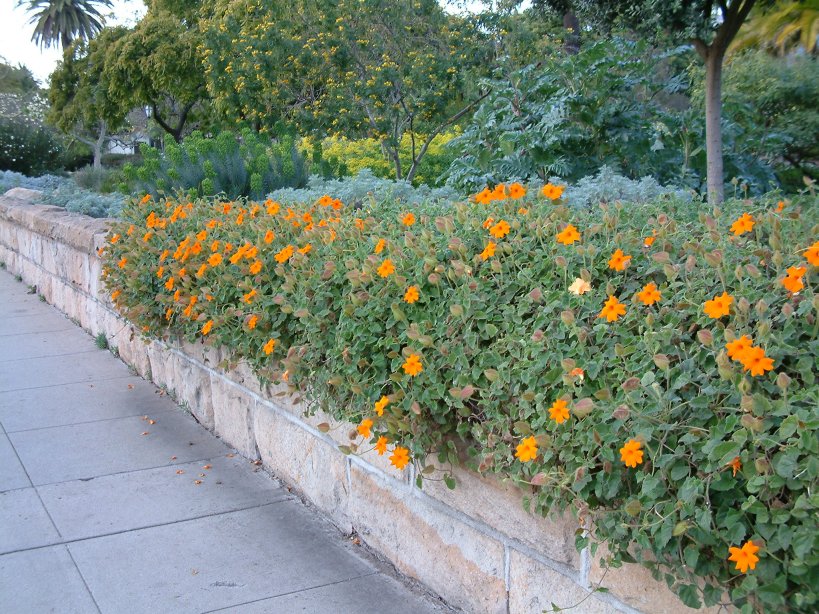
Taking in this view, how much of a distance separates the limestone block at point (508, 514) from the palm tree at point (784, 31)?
54.2 feet

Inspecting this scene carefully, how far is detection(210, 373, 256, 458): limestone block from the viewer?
4.41 meters

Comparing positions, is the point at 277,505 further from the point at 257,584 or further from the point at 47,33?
the point at 47,33

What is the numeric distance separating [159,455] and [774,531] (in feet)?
11.6

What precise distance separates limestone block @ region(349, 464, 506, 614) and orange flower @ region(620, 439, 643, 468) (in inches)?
34.3

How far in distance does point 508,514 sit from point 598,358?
Result: 662 millimetres

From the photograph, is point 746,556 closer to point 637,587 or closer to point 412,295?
point 637,587

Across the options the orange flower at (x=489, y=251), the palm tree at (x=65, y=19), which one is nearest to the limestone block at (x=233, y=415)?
the orange flower at (x=489, y=251)

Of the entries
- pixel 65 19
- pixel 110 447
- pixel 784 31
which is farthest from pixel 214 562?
pixel 65 19

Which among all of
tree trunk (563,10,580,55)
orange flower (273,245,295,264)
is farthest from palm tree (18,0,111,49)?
orange flower (273,245,295,264)

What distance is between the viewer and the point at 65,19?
49.3 metres

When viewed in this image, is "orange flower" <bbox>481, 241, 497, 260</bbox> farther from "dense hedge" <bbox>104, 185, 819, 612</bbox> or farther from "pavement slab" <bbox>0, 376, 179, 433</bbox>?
"pavement slab" <bbox>0, 376, 179, 433</bbox>

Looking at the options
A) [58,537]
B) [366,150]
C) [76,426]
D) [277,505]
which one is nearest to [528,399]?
[277,505]

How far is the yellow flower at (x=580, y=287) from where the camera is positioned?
2447 millimetres

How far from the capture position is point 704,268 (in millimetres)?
2352
